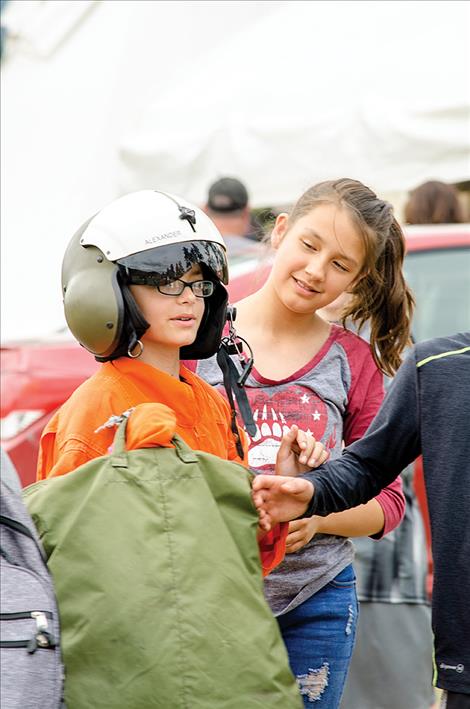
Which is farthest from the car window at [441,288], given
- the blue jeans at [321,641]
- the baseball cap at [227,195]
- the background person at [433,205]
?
the blue jeans at [321,641]

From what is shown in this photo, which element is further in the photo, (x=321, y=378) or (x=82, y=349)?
(x=82, y=349)

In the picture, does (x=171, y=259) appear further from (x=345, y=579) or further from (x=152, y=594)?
(x=345, y=579)

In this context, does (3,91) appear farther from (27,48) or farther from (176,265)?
(176,265)

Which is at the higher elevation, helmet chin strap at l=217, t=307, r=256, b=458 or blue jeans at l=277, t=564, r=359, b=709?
helmet chin strap at l=217, t=307, r=256, b=458

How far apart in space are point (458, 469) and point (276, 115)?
5999 millimetres

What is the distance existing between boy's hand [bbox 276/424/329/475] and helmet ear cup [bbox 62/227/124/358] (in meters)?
0.48

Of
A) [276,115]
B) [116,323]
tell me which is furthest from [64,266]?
[276,115]

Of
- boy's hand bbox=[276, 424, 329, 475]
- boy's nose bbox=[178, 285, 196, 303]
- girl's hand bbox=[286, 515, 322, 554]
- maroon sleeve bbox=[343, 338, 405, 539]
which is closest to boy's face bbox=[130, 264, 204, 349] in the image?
boy's nose bbox=[178, 285, 196, 303]

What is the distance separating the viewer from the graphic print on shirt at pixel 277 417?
3.36 m

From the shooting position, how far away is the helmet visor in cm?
291

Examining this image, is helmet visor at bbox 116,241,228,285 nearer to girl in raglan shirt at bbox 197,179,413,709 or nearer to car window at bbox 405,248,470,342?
girl in raglan shirt at bbox 197,179,413,709

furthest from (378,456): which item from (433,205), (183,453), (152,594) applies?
(433,205)

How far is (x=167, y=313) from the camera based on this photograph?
A: 9.75 ft

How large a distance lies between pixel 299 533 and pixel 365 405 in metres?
0.47
